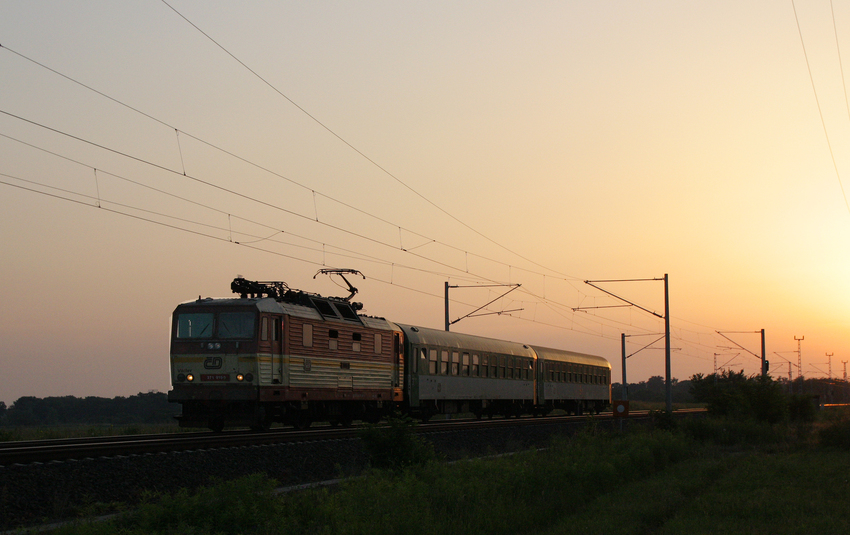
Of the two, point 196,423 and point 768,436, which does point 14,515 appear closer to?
point 196,423

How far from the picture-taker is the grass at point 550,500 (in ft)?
33.7

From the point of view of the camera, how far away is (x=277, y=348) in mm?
21938

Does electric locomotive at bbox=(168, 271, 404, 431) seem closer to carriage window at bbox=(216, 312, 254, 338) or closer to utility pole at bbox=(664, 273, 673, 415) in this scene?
carriage window at bbox=(216, 312, 254, 338)

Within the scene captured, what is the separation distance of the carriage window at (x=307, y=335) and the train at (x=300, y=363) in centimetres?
3

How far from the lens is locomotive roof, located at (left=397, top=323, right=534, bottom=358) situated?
1220 inches

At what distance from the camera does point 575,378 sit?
4856 cm

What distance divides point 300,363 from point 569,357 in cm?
2815

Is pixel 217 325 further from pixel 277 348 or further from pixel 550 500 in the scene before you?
pixel 550 500

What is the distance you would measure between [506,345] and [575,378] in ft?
34.3

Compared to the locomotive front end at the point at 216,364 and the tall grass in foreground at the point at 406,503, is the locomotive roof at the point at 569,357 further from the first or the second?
the tall grass in foreground at the point at 406,503

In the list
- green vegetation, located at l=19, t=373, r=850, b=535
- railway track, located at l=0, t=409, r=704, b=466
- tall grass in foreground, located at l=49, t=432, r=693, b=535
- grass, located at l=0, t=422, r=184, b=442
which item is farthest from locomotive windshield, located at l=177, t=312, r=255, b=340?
tall grass in foreground, located at l=49, t=432, r=693, b=535

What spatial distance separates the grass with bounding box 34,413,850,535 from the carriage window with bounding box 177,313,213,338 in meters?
8.51

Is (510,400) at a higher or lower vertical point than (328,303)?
lower

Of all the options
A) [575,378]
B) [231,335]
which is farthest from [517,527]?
[575,378]
